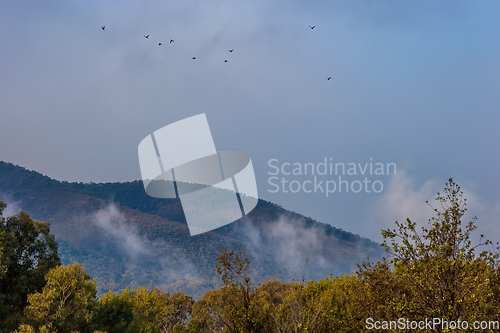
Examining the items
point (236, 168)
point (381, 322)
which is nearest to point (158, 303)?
point (381, 322)

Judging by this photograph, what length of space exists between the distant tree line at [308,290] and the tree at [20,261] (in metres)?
0.05

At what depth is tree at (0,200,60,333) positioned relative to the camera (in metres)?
18.0

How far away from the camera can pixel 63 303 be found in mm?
18094

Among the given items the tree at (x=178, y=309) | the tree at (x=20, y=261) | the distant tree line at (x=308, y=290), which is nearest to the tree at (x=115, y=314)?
the distant tree line at (x=308, y=290)

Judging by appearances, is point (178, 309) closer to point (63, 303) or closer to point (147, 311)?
point (147, 311)

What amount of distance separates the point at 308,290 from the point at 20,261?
59.1 ft

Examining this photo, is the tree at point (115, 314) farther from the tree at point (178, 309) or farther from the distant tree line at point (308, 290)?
the tree at point (178, 309)

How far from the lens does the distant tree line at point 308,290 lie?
8.12m

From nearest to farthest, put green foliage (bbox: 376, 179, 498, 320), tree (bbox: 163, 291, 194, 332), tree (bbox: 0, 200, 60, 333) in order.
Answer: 1. green foliage (bbox: 376, 179, 498, 320)
2. tree (bbox: 0, 200, 60, 333)
3. tree (bbox: 163, 291, 194, 332)

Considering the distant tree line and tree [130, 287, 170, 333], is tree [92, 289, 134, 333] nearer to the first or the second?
the distant tree line

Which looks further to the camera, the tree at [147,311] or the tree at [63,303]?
the tree at [147,311]

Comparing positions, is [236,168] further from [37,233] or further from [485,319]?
[485,319]

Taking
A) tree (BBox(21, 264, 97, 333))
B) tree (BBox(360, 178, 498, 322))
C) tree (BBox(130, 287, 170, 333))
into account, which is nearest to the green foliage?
tree (BBox(360, 178, 498, 322))

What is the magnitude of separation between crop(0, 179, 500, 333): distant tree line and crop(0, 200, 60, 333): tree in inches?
1.8
